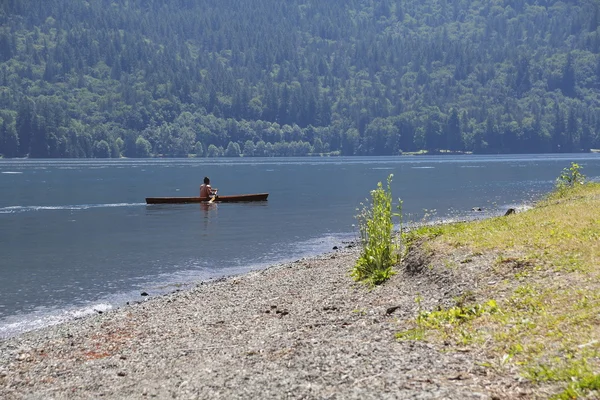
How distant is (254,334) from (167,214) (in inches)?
2043

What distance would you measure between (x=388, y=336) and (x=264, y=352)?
2.57m

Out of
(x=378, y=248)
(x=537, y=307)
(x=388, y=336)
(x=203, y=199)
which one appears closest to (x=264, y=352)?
(x=388, y=336)

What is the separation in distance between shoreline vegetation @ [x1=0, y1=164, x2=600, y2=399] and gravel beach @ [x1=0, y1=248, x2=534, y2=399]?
0.05 m

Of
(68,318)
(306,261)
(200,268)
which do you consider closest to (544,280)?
(68,318)

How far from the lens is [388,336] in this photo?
50.7 feet

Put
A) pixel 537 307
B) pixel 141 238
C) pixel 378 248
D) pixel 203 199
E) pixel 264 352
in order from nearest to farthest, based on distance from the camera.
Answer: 1. pixel 537 307
2. pixel 264 352
3. pixel 378 248
4. pixel 141 238
5. pixel 203 199

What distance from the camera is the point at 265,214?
67812 mm

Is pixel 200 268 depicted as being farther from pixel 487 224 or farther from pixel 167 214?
pixel 167 214

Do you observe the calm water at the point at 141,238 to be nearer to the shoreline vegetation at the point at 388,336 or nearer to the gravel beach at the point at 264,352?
the gravel beach at the point at 264,352

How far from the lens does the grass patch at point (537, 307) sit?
12.1m

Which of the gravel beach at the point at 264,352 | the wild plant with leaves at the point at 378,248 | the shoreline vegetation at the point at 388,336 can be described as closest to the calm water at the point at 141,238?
the gravel beach at the point at 264,352

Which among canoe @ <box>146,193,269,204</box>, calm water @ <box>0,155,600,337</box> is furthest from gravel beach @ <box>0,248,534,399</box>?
canoe @ <box>146,193,269,204</box>

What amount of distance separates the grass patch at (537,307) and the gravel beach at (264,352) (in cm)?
55

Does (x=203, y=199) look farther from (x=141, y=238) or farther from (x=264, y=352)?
(x=264, y=352)
